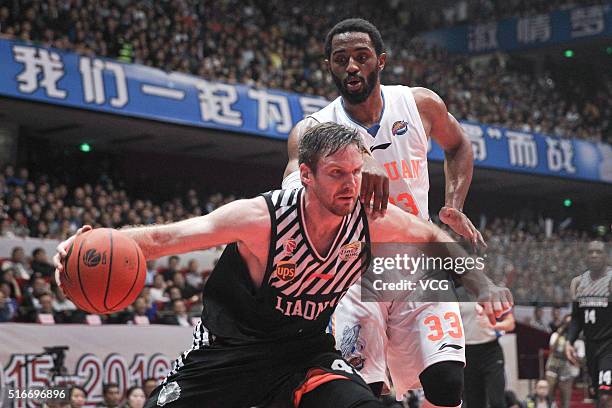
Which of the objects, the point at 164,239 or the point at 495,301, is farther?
the point at 495,301

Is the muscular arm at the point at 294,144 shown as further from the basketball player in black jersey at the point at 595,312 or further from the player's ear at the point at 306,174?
the basketball player in black jersey at the point at 595,312

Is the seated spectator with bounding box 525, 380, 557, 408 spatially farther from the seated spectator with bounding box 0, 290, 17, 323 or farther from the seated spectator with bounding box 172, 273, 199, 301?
the seated spectator with bounding box 0, 290, 17, 323

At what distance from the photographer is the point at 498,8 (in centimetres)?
3189

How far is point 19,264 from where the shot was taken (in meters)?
11.4

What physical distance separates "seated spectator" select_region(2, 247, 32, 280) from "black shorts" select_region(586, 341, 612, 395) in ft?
22.8

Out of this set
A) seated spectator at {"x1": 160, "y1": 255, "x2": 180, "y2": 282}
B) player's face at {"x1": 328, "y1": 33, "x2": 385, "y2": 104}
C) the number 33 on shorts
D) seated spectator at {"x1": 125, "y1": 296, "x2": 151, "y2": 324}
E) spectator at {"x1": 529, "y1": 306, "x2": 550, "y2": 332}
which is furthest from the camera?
spectator at {"x1": 529, "y1": 306, "x2": 550, "y2": 332}

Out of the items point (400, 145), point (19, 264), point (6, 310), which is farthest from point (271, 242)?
point (19, 264)

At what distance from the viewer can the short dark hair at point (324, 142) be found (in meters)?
3.70

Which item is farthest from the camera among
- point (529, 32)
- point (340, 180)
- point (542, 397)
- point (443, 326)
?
point (529, 32)

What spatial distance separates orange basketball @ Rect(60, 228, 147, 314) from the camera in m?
3.36

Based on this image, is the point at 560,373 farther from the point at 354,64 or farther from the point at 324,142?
the point at 324,142

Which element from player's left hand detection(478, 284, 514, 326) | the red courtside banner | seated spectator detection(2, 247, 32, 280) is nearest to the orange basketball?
player's left hand detection(478, 284, 514, 326)

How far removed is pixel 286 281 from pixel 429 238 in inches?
29.4

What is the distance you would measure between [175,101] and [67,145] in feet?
12.7
